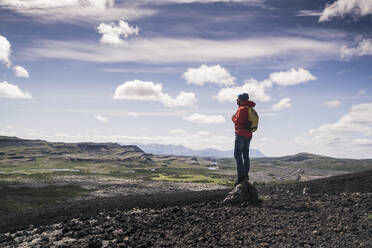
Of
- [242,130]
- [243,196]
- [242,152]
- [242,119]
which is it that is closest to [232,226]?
[243,196]

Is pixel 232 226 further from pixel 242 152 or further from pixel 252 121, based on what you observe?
pixel 252 121

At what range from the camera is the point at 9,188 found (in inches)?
3162

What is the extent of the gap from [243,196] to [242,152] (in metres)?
3.27

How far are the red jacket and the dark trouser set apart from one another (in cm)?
39

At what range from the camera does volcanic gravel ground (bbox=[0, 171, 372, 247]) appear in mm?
12508

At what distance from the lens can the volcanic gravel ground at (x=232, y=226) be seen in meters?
12.5

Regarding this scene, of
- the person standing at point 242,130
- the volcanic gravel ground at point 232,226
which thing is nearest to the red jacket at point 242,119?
the person standing at point 242,130

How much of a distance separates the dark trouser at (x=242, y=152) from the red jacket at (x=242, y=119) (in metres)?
0.39

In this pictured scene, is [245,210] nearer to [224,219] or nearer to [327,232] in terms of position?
[224,219]

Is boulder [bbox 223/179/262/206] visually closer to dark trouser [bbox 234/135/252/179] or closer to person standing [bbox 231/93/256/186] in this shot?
person standing [bbox 231/93/256/186]

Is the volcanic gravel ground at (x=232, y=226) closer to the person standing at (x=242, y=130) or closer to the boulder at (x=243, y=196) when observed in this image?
the boulder at (x=243, y=196)

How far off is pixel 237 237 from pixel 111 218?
34.3ft

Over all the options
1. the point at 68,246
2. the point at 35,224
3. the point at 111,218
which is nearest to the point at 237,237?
the point at 68,246

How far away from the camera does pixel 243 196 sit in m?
19.7
